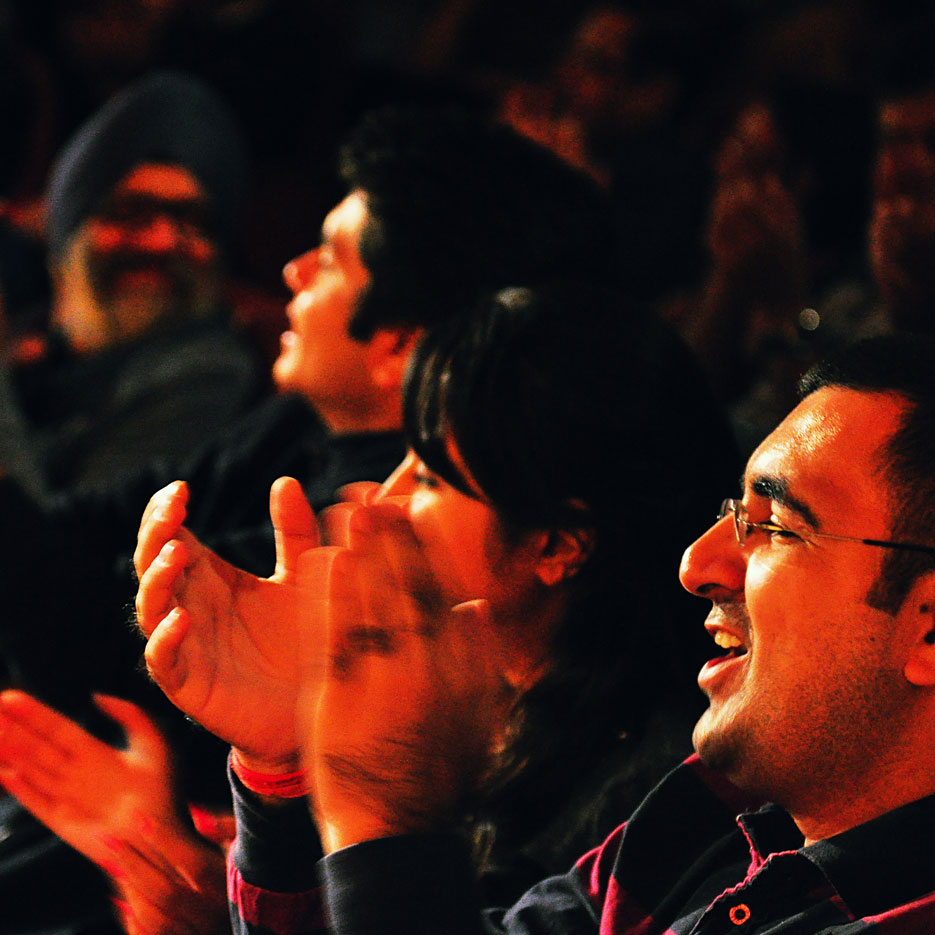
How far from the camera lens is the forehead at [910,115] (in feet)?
7.14

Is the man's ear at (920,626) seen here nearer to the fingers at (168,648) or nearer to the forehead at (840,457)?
the forehead at (840,457)

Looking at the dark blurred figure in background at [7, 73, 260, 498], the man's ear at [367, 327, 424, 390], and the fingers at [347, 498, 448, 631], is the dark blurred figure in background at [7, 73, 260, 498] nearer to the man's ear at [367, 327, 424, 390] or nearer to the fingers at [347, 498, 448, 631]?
the man's ear at [367, 327, 424, 390]

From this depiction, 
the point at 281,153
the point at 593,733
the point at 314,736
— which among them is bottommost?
the point at 593,733

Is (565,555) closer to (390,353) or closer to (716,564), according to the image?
(716,564)

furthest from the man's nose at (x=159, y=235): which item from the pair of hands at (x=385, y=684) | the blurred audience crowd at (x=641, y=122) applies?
the pair of hands at (x=385, y=684)

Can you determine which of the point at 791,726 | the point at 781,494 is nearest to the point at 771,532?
the point at 781,494

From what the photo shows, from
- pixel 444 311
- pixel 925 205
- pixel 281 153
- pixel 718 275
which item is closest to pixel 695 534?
pixel 444 311

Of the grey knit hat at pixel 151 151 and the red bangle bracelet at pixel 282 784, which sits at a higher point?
the grey knit hat at pixel 151 151

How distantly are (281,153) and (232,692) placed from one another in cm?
294

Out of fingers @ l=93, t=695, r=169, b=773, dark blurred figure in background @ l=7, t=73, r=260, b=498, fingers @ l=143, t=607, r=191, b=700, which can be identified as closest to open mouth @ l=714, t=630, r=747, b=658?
fingers @ l=143, t=607, r=191, b=700

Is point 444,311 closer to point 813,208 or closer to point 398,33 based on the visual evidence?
point 813,208

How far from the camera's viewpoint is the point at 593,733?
1.22m

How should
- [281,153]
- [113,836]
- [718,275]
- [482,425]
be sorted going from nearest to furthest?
[113,836], [482,425], [718,275], [281,153]

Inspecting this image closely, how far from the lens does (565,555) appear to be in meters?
1.25
